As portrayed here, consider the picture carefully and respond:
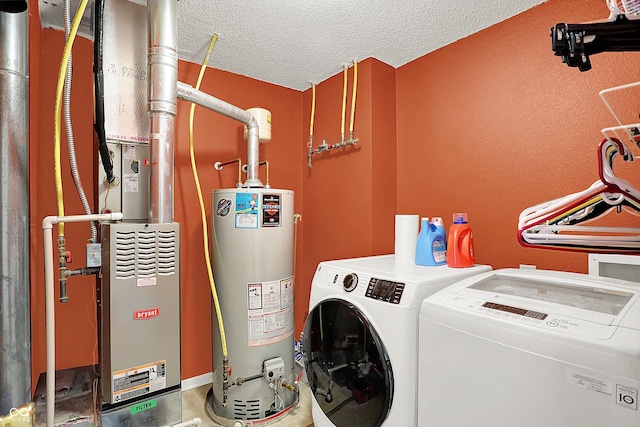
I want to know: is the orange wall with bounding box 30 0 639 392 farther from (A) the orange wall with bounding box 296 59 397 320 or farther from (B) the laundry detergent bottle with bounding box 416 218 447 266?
(B) the laundry detergent bottle with bounding box 416 218 447 266

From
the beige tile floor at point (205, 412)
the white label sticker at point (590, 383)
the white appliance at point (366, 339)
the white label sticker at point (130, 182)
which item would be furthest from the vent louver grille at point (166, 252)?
the white label sticker at point (590, 383)

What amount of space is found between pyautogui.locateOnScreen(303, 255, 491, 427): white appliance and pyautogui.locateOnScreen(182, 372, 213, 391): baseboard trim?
A: 102 centimetres

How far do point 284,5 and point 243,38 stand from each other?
0.40m

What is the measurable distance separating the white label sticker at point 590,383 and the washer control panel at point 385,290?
54 cm

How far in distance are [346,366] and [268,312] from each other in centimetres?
60

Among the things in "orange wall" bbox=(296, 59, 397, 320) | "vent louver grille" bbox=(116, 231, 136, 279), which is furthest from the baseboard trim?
"vent louver grille" bbox=(116, 231, 136, 279)

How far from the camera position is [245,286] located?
1.82 metres

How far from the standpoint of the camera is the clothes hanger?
2.45ft

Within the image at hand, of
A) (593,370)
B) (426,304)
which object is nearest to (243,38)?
(426,304)

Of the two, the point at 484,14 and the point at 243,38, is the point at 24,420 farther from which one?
the point at 484,14

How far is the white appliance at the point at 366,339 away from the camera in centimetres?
120

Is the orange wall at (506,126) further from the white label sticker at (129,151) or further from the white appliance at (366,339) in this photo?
the white label sticker at (129,151)

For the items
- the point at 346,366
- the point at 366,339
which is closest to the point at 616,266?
the point at 366,339

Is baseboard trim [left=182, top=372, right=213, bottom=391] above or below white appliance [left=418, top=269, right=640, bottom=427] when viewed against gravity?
below
